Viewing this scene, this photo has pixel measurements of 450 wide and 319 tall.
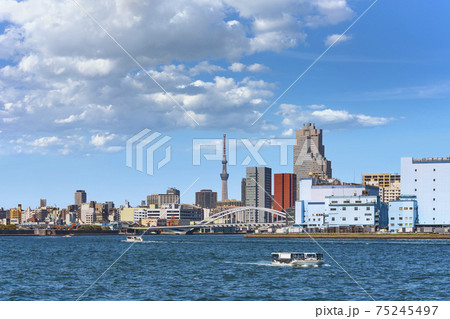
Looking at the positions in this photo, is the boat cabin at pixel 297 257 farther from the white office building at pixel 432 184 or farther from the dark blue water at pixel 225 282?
the white office building at pixel 432 184

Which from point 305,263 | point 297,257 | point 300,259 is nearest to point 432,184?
point 297,257

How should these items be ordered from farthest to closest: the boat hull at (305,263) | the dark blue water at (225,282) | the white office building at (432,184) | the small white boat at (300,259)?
the white office building at (432,184) → the small white boat at (300,259) → the boat hull at (305,263) → the dark blue water at (225,282)

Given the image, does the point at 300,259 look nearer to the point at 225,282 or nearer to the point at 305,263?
the point at 305,263

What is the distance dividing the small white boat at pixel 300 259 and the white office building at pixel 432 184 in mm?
131530

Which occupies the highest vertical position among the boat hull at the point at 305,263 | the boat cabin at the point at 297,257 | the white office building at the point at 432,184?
the white office building at the point at 432,184

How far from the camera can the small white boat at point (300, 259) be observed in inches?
2869

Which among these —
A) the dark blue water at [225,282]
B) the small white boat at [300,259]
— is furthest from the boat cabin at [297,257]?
the dark blue water at [225,282]

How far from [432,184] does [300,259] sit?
137 meters

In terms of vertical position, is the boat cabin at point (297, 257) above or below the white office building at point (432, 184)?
below

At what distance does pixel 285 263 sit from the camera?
74.7 metres

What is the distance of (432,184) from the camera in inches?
7805

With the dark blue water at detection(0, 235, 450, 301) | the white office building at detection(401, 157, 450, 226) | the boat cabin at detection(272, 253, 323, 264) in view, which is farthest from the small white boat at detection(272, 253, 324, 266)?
the white office building at detection(401, 157, 450, 226)
